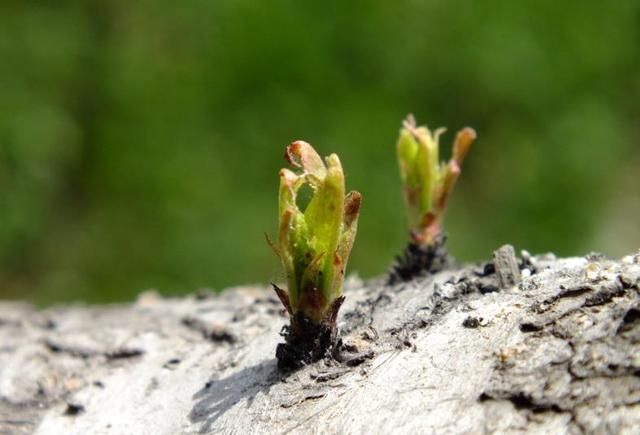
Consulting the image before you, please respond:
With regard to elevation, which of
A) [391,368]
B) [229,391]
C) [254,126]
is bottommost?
[391,368]

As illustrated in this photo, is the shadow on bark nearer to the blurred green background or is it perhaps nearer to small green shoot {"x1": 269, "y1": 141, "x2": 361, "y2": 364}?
small green shoot {"x1": 269, "y1": 141, "x2": 361, "y2": 364}

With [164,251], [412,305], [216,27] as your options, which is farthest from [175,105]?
[412,305]

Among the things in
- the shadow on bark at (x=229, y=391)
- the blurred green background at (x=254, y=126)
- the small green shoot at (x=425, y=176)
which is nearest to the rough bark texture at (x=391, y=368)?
the shadow on bark at (x=229, y=391)

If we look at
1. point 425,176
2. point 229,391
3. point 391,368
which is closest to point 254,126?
point 425,176

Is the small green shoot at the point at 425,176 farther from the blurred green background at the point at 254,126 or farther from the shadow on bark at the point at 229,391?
the blurred green background at the point at 254,126

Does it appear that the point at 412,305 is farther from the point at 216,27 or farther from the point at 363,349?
the point at 216,27

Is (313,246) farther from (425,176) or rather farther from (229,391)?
(425,176)
